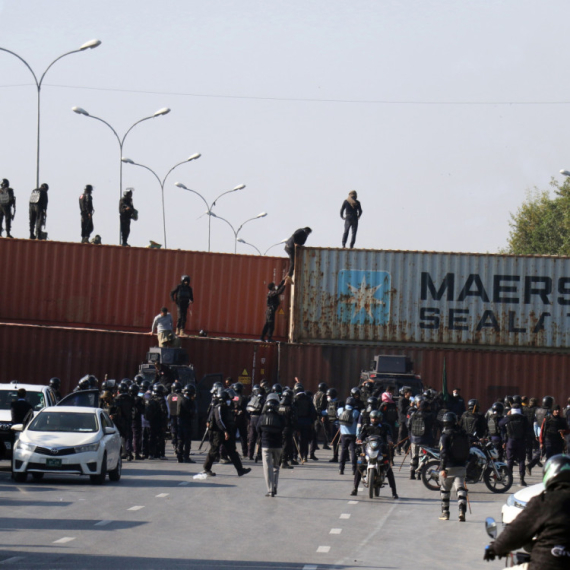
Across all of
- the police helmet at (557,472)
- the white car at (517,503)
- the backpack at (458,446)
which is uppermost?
the police helmet at (557,472)

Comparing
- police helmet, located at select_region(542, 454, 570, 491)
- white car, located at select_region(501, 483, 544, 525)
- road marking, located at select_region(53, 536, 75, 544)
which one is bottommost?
road marking, located at select_region(53, 536, 75, 544)

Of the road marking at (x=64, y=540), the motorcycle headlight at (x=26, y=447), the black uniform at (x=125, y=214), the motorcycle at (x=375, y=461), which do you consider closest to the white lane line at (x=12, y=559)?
the road marking at (x=64, y=540)

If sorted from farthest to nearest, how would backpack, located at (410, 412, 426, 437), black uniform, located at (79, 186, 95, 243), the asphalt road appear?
black uniform, located at (79, 186, 95, 243) < backpack, located at (410, 412, 426, 437) < the asphalt road

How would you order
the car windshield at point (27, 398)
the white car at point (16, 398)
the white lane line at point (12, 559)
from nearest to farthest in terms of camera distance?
1. the white lane line at point (12, 559)
2. the white car at point (16, 398)
3. the car windshield at point (27, 398)

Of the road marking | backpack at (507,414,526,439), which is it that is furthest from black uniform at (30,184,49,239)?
the road marking

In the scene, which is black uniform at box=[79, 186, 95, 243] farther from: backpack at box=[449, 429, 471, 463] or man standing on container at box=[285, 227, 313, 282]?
backpack at box=[449, 429, 471, 463]

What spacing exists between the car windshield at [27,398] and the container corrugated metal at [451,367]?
10687mm

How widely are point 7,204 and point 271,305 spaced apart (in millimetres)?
8807

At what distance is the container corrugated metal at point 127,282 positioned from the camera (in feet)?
102

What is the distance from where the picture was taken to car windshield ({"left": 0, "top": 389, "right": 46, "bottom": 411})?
63.7ft

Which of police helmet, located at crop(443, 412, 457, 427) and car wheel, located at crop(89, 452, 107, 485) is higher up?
police helmet, located at crop(443, 412, 457, 427)

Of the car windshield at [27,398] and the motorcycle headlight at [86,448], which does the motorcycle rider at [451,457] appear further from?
the car windshield at [27,398]

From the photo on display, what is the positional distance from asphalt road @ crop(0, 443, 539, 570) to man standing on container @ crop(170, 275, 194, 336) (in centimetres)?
1010

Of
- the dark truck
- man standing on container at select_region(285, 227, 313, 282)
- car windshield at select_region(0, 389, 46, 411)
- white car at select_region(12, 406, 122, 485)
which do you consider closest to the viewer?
white car at select_region(12, 406, 122, 485)
